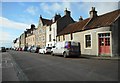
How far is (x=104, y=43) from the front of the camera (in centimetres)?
2584

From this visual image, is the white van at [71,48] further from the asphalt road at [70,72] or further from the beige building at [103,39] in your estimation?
the asphalt road at [70,72]

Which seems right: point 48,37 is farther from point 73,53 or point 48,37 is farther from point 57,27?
point 73,53

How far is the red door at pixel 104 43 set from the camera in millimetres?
25312

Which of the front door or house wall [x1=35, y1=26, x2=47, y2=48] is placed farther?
house wall [x1=35, y1=26, x2=47, y2=48]

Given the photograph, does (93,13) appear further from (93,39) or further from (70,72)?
(70,72)

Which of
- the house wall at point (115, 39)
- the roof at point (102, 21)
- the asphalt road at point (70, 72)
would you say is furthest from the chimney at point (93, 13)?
the asphalt road at point (70, 72)

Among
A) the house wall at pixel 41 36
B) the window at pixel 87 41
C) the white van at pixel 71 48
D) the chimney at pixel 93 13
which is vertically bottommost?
the white van at pixel 71 48

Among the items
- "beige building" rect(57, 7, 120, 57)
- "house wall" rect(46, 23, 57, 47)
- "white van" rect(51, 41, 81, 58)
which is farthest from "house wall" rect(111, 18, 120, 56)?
"house wall" rect(46, 23, 57, 47)

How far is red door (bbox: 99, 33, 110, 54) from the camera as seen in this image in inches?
997

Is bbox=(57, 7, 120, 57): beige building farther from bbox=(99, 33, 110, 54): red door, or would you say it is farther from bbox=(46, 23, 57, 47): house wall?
bbox=(46, 23, 57, 47): house wall

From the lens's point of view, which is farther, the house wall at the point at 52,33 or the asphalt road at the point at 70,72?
the house wall at the point at 52,33

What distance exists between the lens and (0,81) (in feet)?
29.2

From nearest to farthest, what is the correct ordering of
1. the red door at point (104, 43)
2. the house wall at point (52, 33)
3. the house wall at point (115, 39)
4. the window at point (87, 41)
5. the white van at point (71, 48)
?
1. the white van at point (71, 48)
2. the house wall at point (115, 39)
3. the red door at point (104, 43)
4. the window at point (87, 41)
5. the house wall at point (52, 33)

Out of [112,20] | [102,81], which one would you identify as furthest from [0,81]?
[112,20]
